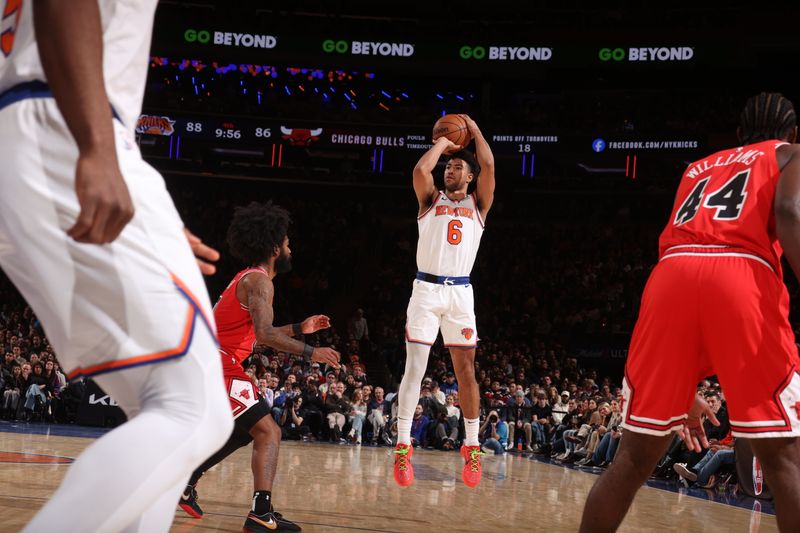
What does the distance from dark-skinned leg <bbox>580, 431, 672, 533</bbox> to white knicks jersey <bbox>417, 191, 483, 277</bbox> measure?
3499mm

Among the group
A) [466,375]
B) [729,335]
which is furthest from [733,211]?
[466,375]

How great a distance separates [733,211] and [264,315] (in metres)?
2.50

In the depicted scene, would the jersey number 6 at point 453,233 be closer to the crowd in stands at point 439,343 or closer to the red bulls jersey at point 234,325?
the red bulls jersey at point 234,325

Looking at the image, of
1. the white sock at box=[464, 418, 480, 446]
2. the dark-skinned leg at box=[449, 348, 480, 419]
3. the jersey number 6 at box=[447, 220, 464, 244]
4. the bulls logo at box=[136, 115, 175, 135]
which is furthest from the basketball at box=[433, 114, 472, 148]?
the bulls logo at box=[136, 115, 175, 135]

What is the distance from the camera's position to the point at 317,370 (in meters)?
15.0

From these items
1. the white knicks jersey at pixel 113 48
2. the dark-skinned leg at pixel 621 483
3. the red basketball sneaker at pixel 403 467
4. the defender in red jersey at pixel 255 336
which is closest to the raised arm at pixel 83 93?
the white knicks jersey at pixel 113 48

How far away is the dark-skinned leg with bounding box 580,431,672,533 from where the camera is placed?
2.84m

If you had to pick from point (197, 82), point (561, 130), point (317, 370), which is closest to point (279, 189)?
point (197, 82)

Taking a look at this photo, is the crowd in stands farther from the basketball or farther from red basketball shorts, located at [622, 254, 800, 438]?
red basketball shorts, located at [622, 254, 800, 438]

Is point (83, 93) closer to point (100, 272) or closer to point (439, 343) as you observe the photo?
point (100, 272)

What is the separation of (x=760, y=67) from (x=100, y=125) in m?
24.9

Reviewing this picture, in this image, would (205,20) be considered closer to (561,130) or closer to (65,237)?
(561,130)

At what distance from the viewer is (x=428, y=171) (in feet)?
20.5

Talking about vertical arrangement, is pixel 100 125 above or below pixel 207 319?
above
